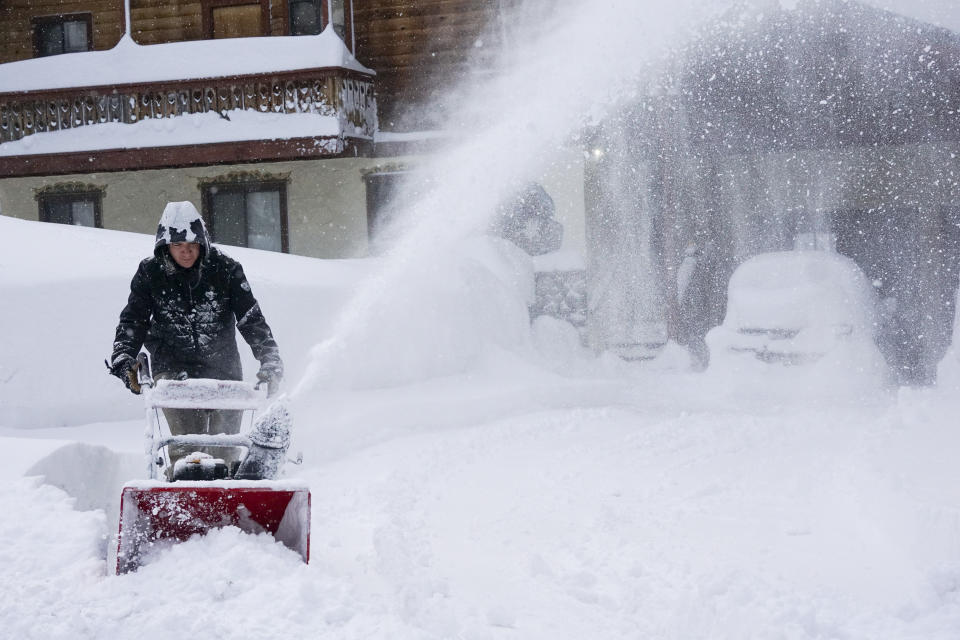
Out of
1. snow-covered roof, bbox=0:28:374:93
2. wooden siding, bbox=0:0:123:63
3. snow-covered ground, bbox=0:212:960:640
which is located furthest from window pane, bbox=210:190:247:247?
snow-covered ground, bbox=0:212:960:640

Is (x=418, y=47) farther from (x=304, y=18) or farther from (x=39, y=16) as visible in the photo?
(x=39, y=16)

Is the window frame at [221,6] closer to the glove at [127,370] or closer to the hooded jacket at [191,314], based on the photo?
the hooded jacket at [191,314]

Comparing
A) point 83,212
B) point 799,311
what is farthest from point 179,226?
point 83,212

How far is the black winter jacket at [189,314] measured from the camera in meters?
4.43

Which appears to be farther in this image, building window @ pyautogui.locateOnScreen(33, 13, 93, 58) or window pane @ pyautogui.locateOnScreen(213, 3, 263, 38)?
building window @ pyautogui.locateOnScreen(33, 13, 93, 58)

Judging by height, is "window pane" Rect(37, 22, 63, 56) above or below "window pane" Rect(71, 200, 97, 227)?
above

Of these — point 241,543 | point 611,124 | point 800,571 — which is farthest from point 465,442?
point 611,124

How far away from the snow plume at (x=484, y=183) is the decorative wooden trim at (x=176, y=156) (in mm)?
1884

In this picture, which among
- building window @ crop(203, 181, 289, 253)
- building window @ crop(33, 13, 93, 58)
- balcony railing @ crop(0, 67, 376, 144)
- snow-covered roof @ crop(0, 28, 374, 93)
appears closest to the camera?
balcony railing @ crop(0, 67, 376, 144)

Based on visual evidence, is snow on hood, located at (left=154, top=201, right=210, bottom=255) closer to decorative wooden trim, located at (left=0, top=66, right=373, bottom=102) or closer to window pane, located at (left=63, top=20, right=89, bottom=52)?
decorative wooden trim, located at (left=0, top=66, right=373, bottom=102)

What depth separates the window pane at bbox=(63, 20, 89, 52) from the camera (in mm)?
A: 17250

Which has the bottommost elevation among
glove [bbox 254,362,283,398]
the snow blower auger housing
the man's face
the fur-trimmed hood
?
the snow blower auger housing

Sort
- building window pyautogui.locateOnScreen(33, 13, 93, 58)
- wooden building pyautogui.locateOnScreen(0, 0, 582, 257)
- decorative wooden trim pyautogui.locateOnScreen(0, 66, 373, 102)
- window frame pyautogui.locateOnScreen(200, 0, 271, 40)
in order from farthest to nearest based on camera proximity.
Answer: building window pyautogui.locateOnScreen(33, 13, 93, 58)
window frame pyautogui.locateOnScreen(200, 0, 271, 40)
wooden building pyautogui.locateOnScreen(0, 0, 582, 257)
decorative wooden trim pyautogui.locateOnScreen(0, 66, 373, 102)

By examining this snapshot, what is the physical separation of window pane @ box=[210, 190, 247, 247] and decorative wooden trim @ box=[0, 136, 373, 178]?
1049 millimetres
